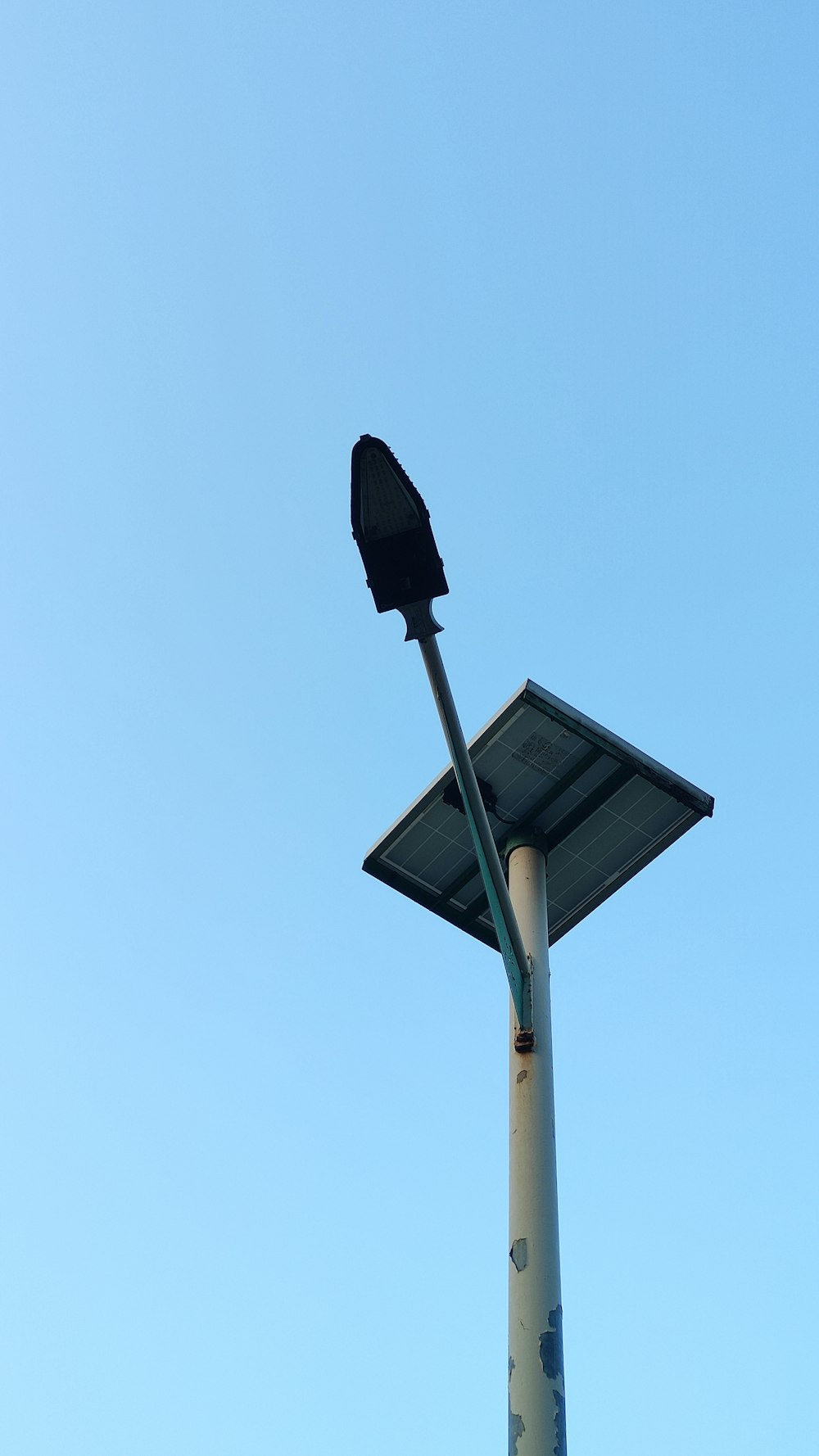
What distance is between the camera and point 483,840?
6562mm

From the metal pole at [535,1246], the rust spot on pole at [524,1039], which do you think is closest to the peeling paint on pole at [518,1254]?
the metal pole at [535,1246]

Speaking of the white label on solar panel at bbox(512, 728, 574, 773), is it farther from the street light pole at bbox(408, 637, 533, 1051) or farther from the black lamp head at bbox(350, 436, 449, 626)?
the black lamp head at bbox(350, 436, 449, 626)

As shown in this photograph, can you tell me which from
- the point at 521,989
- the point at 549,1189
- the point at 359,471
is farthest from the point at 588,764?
the point at 359,471

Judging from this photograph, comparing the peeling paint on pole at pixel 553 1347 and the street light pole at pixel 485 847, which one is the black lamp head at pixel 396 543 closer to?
the street light pole at pixel 485 847

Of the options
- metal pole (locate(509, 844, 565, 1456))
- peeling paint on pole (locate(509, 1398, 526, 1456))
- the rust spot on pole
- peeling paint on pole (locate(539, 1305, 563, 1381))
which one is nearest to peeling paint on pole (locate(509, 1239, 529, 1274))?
metal pole (locate(509, 844, 565, 1456))

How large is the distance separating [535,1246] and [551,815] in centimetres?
299

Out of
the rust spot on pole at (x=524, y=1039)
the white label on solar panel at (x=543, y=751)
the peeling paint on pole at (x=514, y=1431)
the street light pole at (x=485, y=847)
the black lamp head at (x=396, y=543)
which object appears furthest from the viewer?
the white label on solar panel at (x=543, y=751)

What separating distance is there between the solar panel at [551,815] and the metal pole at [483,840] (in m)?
1.57

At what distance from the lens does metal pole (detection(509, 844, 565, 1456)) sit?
577cm

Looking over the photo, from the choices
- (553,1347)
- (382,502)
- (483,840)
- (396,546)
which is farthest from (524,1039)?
(382,502)

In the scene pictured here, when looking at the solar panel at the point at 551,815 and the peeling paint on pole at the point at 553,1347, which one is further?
the solar panel at the point at 551,815

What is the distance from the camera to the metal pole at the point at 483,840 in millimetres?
6266

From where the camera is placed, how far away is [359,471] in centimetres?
577

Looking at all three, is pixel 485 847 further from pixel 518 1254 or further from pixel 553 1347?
pixel 553 1347
